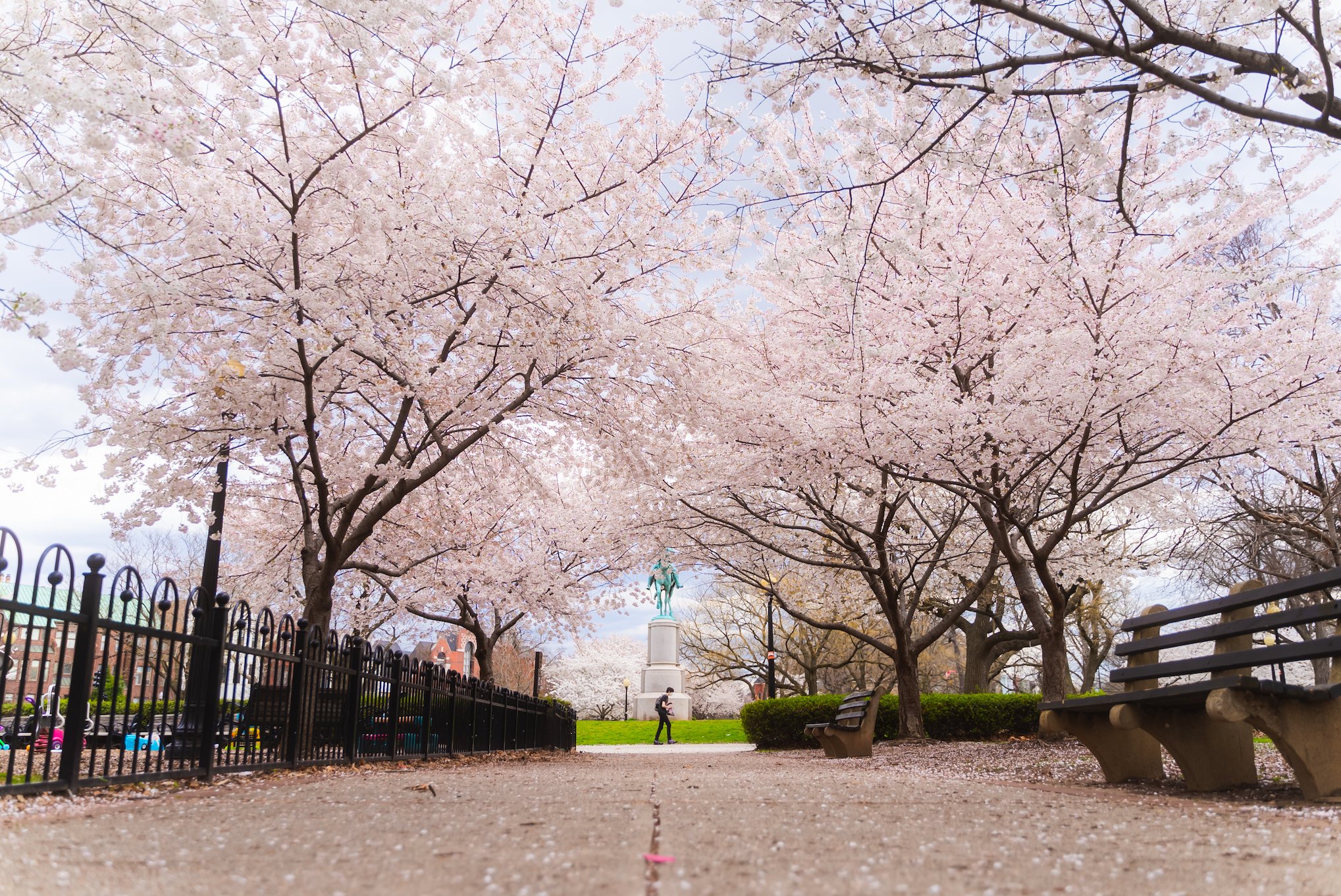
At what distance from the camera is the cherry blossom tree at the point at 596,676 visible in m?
48.0

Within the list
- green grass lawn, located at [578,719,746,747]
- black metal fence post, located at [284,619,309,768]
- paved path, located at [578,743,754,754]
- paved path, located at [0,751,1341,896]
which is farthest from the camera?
green grass lawn, located at [578,719,746,747]

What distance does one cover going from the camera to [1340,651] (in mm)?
4254

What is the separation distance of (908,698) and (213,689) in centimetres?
1328

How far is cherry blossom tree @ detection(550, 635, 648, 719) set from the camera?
48031 mm

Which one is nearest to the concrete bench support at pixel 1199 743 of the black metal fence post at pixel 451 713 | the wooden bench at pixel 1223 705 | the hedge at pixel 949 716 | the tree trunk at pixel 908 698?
the wooden bench at pixel 1223 705

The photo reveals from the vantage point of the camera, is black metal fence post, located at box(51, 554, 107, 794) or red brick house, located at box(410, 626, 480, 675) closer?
black metal fence post, located at box(51, 554, 107, 794)

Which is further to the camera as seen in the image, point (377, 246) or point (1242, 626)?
point (377, 246)

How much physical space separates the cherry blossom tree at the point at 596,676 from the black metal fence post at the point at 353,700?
37.9 m

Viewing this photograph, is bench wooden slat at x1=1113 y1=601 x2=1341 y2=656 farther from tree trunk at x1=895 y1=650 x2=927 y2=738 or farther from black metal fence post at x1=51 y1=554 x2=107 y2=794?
tree trunk at x1=895 y1=650 x2=927 y2=738

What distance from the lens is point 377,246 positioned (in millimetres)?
9109

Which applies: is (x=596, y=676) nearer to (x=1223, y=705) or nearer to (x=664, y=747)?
(x=664, y=747)

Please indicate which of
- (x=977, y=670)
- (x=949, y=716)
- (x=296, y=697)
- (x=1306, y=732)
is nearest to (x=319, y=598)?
(x=296, y=697)

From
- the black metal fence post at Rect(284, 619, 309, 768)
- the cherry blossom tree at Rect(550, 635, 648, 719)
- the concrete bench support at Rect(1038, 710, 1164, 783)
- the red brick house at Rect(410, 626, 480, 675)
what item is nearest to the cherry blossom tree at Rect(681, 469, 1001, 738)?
A: the concrete bench support at Rect(1038, 710, 1164, 783)

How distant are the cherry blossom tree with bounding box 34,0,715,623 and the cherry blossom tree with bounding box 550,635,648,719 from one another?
1417 inches
